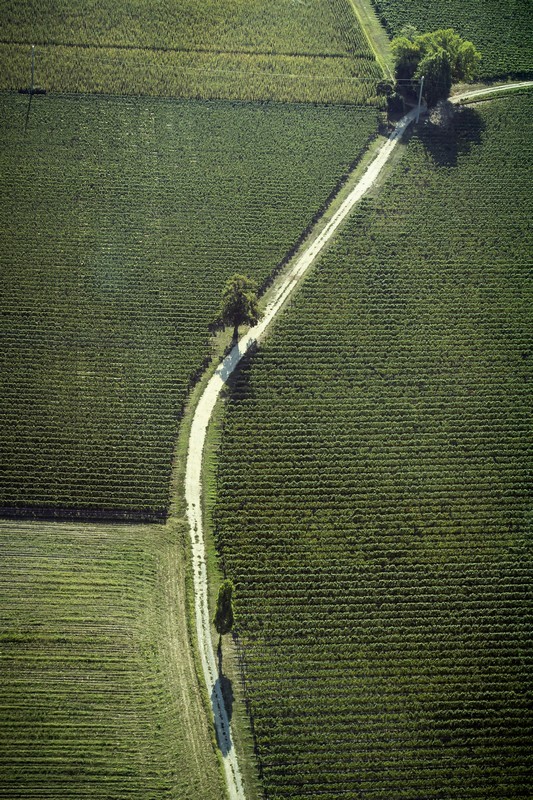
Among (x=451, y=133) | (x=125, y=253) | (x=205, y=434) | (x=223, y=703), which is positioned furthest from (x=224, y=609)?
(x=451, y=133)

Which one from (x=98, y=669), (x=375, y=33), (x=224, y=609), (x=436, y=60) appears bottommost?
(x=98, y=669)

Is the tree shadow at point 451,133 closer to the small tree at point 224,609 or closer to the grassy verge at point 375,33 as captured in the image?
the grassy verge at point 375,33

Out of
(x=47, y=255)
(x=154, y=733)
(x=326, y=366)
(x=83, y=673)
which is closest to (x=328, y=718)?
(x=154, y=733)

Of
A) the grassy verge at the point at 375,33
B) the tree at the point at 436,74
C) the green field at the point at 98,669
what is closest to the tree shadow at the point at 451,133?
the tree at the point at 436,74

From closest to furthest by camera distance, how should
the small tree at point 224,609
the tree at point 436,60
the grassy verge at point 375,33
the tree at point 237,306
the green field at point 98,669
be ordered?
the green field at point 98,669, the small tree at point 224,609, the tree at point 237,306, the tree at point 436,60, the grassy verge at point 375,33

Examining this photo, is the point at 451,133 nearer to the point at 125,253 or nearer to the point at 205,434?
the point at 125,253

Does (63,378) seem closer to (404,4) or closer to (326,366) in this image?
(326,366)
